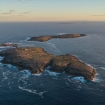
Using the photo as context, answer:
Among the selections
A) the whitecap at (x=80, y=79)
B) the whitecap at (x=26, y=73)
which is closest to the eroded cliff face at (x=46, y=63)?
the whitecap at (x=80, y=79)

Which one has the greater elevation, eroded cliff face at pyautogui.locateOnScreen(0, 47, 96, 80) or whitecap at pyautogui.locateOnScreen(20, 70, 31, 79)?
eroded cliff face at pyautogui.locateOnScreen(0, 47, 96, 80)

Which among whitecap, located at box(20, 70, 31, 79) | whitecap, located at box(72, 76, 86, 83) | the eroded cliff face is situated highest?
the eroded cliff face

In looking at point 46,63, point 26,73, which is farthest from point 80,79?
point 26,73

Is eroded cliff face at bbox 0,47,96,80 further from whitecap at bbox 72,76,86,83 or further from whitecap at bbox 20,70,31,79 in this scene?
whitecap at bbox 20,70,31,79

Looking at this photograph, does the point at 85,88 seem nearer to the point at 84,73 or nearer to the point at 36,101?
the point at 84,73

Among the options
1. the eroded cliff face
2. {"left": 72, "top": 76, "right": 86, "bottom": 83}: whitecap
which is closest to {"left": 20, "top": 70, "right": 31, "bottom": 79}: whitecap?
the eroded cliff face

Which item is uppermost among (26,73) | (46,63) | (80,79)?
(46,63)

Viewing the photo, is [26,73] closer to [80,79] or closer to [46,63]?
[46,63]

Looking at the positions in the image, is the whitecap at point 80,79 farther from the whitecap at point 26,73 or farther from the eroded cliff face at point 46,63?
the whitecap at point 26,73
